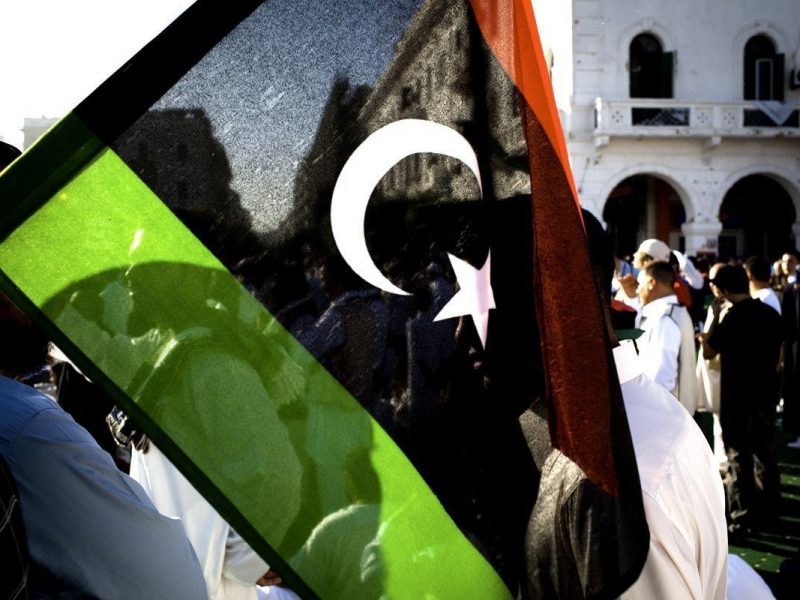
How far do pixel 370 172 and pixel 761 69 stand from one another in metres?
22.0

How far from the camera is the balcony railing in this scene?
760 inches

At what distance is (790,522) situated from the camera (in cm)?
541

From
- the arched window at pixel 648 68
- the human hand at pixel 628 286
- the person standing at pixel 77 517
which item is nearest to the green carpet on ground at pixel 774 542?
the human hand at pixel 628 286

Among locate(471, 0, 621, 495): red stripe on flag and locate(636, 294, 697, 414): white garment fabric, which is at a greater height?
locate(471, 0, 621, 495): red stripe on flag

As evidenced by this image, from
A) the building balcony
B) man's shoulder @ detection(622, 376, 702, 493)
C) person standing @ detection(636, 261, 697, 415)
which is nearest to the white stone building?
the building balcony

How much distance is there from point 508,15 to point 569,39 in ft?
63.7

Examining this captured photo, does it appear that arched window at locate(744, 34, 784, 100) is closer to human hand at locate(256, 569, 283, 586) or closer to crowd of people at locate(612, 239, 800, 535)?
crowd of people at locate(612, 239, 800, 535)

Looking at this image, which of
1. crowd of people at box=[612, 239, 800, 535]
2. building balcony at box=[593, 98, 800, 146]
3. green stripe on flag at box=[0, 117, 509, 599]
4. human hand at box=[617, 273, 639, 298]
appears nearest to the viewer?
green stripe on flag at box=[0, 117, 509, 599]

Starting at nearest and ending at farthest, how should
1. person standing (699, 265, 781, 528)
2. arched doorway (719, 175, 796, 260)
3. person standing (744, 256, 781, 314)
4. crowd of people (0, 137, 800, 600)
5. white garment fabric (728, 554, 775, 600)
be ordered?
crowd of people (0, 137, 800, 600) < white garment fabric (728, 554, 775, 600) < person standing (699, 265, 781, 528) < person standing (744, 256, 781, 314) < arched doorway (719, 175, 796, 260)

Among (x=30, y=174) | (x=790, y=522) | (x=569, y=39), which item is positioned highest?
(x=569, y=39)

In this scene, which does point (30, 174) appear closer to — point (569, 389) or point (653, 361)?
point (569, 389)

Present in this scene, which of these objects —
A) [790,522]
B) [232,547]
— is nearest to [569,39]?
[790,522]

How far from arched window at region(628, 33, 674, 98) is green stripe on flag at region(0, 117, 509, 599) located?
20.3 metres

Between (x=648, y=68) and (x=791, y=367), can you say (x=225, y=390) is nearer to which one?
(x=791, y=367)
